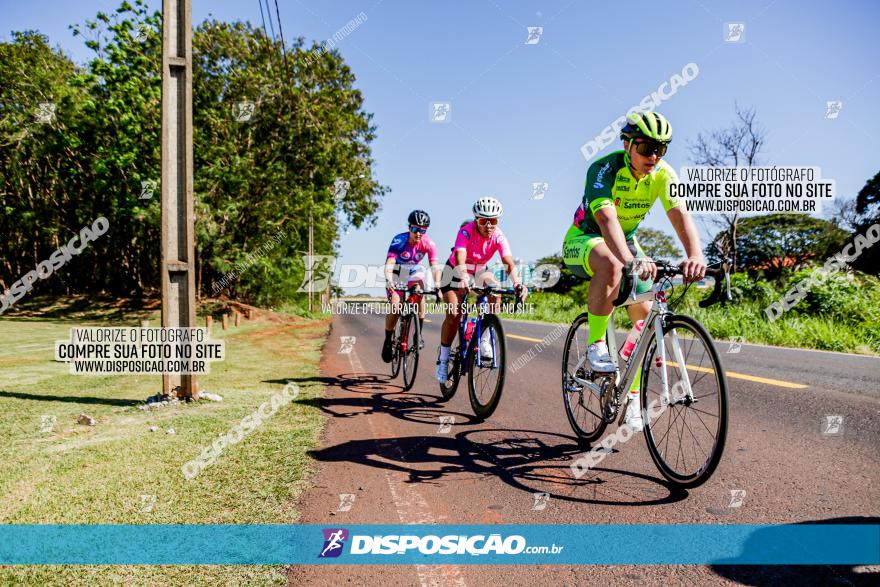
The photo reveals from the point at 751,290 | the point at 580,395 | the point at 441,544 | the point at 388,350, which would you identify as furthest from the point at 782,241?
the point at 441,544

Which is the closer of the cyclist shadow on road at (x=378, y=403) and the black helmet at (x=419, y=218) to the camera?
the cyclist shadow on road at (x=378, y=403)

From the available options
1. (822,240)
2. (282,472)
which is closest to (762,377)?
(282,472)

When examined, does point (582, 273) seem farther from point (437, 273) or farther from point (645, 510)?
point (437, 273)

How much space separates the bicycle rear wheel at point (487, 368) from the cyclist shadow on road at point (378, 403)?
21 centimetres

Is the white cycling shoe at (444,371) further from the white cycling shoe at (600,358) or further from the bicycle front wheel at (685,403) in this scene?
the bicycle front wheel at (685,403)

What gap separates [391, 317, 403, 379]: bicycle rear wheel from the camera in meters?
7.61

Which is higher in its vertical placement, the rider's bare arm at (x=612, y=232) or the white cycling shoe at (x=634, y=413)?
the rider's bare arm at (x=612, y=232)

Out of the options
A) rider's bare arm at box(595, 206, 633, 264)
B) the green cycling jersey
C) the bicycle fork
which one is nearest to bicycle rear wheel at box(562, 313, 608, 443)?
the bicycle fork

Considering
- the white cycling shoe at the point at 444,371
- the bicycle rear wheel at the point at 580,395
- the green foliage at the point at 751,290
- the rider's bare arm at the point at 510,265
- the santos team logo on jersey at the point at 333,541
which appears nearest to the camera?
the santos team logo on jersey at the point at 333,541

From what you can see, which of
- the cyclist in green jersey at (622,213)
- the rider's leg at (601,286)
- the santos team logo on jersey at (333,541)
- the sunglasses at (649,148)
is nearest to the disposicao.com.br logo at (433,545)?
the santos team logo on jersey at (333,541)

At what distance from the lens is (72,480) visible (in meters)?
3.54

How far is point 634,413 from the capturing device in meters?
3.71

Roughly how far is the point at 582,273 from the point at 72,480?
13.4 ft

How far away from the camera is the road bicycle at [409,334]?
7.17 m
